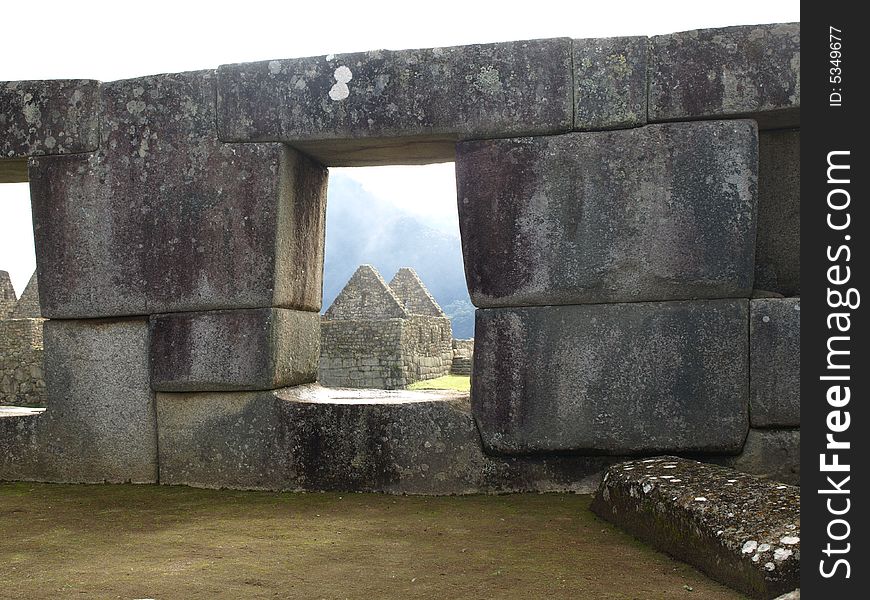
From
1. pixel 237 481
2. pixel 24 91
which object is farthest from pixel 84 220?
pixel 237 481

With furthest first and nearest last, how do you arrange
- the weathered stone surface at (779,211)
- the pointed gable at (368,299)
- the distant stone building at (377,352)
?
the pointed gable at (368,299)
the distant stone building at (377,352)
the weathered stone surface at (779,211)

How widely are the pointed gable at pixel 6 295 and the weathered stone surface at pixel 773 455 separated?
21.1 m

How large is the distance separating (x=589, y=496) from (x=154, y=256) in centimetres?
285

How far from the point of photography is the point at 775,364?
4.41 m

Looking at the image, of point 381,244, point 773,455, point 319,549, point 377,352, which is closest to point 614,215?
point 773,455

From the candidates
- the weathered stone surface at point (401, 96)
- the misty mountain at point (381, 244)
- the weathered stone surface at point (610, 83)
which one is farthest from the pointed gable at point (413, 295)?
the misty mountain at point (381, 244)

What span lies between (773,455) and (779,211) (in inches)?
55.7

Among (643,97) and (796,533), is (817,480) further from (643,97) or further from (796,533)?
(643,97)

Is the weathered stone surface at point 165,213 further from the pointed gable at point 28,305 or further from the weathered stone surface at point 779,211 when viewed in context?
the pointed gable at point 28,305

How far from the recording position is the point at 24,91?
5.12 meters

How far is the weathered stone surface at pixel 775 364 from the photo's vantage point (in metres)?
4.39

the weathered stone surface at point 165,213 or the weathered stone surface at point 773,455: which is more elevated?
the weathered stone surface at point 165,213

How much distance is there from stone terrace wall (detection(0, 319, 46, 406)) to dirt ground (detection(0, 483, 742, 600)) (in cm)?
1118

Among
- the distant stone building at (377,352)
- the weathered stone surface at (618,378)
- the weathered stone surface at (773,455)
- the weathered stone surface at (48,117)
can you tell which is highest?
the weathered stone surface at (48,117)
